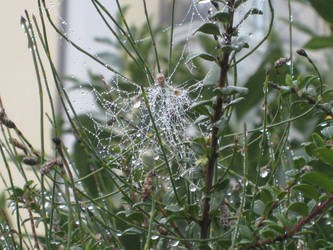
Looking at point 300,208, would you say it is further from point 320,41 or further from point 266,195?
point 320,41

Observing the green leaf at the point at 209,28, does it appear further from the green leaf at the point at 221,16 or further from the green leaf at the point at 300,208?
the green leaf at the point at 300,208

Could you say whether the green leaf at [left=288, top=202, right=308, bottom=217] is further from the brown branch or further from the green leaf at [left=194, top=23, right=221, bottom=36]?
the green leaf at [left=194, top=23, right=221, bottom=36]

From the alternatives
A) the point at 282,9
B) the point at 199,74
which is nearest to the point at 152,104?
the point at 199,74

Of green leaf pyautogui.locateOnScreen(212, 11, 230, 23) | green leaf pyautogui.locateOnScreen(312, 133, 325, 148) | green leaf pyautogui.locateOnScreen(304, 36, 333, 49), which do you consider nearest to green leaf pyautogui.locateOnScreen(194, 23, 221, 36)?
green leaf pyautogui.locateOnScreen(212, 11, 230, 23)

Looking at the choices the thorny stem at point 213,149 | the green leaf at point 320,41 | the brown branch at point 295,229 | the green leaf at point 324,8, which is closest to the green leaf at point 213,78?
the thorny stem at point 213,149

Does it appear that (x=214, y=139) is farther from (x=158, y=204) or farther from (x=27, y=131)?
(x=27, y=131)

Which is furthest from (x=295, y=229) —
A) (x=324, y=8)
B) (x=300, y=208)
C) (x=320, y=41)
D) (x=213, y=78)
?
(x=320, y=41)
